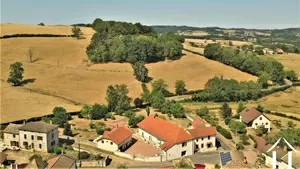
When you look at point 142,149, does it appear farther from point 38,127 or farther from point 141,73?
point 141,73

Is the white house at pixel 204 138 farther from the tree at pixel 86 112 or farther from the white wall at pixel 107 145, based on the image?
the tree at pixel 86 112

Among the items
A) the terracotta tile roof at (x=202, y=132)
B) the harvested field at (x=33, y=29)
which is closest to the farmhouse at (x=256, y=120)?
the terracotta tile roof at (x=202, y=132)

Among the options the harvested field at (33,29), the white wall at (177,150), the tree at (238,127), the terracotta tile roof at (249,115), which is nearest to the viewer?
the white wall at (177,150)

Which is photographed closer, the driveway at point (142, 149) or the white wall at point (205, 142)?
the driveway at point (142, 149)

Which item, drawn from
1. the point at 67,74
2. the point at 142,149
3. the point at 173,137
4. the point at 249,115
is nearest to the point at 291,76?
the point at 249,115

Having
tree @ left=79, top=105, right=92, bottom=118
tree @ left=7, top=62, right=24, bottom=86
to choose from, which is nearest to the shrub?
tree @ left=79, top=105, right=92, bottom=118

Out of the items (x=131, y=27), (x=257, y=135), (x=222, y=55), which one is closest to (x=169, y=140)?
(x=257, y=135)
